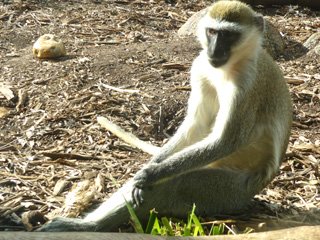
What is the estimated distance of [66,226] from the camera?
5.44 m

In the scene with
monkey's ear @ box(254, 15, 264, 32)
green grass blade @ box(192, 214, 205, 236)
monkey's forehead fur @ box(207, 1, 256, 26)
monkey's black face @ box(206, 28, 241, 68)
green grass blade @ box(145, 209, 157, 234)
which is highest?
monkey's forehead fur @ box(207, 1, 256, 26)

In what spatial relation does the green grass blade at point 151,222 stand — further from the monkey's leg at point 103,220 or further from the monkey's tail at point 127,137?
the monkey's tail at point 127,137

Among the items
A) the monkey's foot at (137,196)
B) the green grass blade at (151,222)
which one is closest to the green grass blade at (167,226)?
the green grass blade at (151,222)

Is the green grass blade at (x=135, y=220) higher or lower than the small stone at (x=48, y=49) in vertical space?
higher

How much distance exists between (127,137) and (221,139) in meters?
1.66

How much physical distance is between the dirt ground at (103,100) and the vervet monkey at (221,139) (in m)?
0.36

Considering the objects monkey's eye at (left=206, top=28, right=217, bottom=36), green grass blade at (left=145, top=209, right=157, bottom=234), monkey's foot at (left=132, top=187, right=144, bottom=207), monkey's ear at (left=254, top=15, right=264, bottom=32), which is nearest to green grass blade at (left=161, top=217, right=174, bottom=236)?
green grass blade at (left=145, top=209, right=157, bottom=234)

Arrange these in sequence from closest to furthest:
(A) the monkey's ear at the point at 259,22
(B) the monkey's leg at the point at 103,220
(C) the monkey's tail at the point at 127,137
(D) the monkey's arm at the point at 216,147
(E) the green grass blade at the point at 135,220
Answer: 1. (E) the green grass blade at the point at 135,220
2. (B) the monkey's leg at the point at 103,220
3. (D) the monkey's arm at the point at 216,147
4. (A) the monkey's ear at the point at 259,22
5. (C) the monkey's tail at the point at 127,137

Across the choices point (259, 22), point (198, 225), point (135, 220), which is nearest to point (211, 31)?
point (259, 22)

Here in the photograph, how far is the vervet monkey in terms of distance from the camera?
558cm

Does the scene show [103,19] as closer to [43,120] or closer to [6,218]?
[43,120]

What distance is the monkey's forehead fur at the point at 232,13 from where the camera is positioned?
19.7 ft

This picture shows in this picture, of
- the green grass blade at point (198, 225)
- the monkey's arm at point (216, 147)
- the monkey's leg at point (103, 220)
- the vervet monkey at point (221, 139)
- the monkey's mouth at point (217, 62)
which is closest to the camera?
the green grass blade at point (198, 225)

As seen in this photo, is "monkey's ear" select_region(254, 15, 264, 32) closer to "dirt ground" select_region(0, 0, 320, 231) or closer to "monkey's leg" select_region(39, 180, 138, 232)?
"dirt ground" select_region(0, 0, 320, 231)
